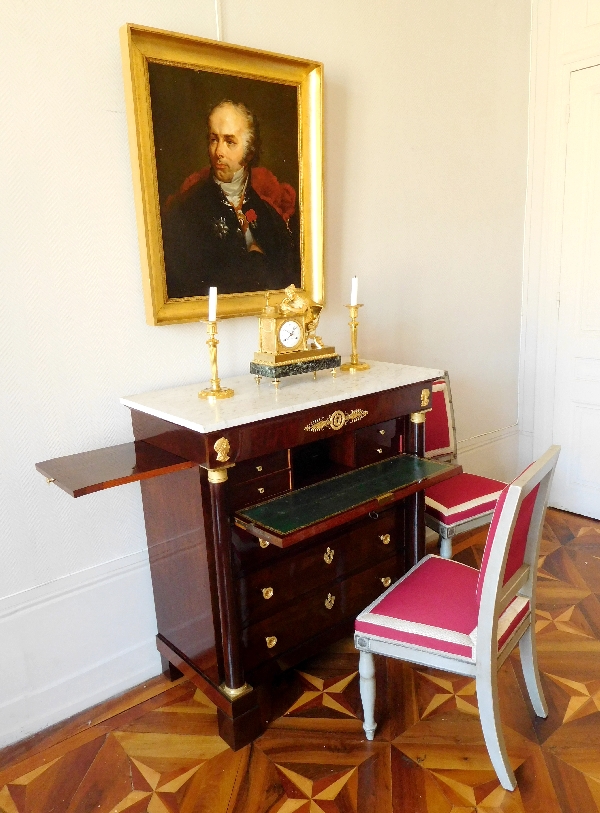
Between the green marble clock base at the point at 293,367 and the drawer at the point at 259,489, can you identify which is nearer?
the drawer at the point at 259,489

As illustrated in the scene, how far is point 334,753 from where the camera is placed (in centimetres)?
193

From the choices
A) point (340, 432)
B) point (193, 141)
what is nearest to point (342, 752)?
point (340, 432)

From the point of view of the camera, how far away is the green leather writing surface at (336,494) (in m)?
1.77

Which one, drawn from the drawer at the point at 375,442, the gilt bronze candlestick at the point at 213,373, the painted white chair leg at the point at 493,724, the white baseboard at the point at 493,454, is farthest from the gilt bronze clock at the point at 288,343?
the white baseboard at the point at 493,454

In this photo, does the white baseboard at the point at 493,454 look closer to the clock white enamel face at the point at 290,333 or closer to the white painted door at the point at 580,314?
the white painted door at the point at 580,314

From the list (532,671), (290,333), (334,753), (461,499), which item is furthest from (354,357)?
(334,753)

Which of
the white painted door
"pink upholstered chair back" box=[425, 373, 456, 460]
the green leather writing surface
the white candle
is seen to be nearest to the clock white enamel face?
the white candle

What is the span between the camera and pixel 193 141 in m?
2.12

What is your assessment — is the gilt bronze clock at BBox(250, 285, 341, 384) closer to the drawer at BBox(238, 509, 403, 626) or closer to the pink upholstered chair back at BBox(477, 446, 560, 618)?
the drawer at BBox(238, 509, 403, 626)

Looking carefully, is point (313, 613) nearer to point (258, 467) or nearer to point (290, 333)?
point (258, 467)

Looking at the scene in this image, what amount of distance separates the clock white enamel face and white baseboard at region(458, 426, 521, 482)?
→ 1.63 meters

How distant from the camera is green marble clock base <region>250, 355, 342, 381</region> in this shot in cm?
210

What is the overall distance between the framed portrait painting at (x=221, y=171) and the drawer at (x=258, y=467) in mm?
623

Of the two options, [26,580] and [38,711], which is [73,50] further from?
[38,711]
